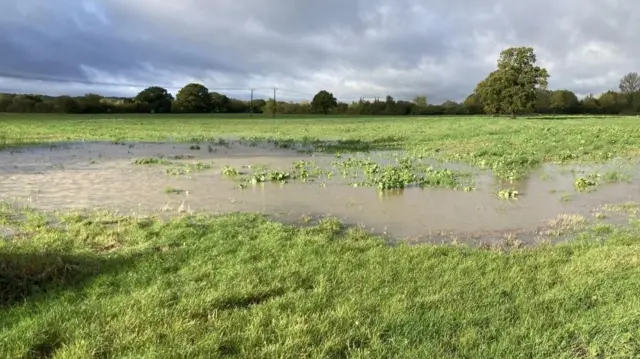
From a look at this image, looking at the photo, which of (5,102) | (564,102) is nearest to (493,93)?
(564,102)

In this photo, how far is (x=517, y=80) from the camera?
55.8 metres

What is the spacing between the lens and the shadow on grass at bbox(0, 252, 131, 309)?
495 cm

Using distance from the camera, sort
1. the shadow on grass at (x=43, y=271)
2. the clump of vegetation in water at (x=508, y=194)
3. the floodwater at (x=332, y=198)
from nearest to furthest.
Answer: the shadow on grass at (x=43, y=271)
the floodwater at (x=332, y=198)
the clump of vegetation in water at (x=508, y=194)

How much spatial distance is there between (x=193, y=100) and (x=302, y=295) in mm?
93676

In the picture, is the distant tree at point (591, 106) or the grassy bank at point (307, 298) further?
the distant tree at point (591, 106)

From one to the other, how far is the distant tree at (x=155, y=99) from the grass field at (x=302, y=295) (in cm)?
8852

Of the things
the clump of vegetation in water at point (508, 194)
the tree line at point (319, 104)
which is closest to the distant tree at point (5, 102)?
the tree line at point (319, 104)

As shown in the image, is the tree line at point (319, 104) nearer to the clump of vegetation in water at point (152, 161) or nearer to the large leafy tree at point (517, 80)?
the large leafy tree at point (517, 80)

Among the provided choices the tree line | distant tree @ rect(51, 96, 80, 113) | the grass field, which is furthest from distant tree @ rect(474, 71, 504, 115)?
distant tree @ rect(51, 96, 80, 113)

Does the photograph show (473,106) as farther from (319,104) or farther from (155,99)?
(155,99)

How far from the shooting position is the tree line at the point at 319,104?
7844 centimetres

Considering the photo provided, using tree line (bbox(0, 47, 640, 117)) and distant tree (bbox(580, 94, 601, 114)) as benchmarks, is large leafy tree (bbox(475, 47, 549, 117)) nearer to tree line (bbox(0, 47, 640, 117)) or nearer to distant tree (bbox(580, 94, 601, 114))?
tree line (bbox(0, 47, 640, 117))

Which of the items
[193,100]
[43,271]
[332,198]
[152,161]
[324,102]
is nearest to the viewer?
[43,271]

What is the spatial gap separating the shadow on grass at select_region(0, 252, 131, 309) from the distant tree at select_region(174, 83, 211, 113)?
3607 inches
